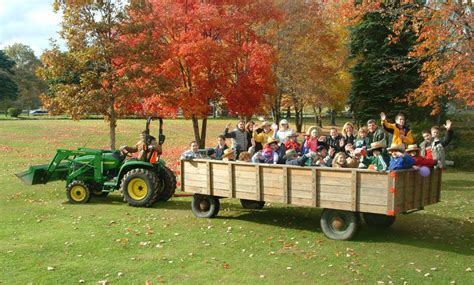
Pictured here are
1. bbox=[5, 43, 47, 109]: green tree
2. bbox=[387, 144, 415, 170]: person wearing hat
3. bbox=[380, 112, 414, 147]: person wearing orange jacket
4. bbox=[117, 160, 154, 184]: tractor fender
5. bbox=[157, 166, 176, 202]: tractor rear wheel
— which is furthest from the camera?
bbox=[5, 43, 47, 109]: green tree

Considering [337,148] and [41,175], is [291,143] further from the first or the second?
[41,175]

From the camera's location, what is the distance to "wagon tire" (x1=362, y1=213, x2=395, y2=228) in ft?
30.8

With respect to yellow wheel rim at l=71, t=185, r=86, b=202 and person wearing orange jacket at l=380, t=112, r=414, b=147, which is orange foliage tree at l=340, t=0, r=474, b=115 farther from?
yellow wheel rim at l=71, t=185, r=86, b=202

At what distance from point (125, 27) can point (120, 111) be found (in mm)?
3020

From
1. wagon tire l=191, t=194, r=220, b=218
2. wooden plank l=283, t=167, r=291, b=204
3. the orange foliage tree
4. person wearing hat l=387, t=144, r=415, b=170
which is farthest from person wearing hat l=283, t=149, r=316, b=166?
the orange foliage tree

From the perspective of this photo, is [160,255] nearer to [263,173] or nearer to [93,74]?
[263,173]

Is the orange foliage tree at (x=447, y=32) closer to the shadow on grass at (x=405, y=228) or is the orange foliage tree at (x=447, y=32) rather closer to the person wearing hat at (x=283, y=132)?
the person wearing hat at (x=283, y=132)

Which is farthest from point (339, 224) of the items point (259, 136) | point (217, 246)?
point (259, 136)

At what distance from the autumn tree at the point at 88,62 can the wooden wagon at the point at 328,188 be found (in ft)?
25.5

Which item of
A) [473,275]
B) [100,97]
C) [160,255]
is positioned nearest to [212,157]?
[160,255]

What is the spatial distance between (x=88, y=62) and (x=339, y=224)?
39.5 feet

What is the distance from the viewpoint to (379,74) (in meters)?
24.8

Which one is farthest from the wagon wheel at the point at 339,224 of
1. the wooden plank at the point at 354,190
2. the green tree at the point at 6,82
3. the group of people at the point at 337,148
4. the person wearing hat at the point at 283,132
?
the green tree at the point at 6,82

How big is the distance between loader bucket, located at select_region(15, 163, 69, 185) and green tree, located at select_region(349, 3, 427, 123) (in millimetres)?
17042
